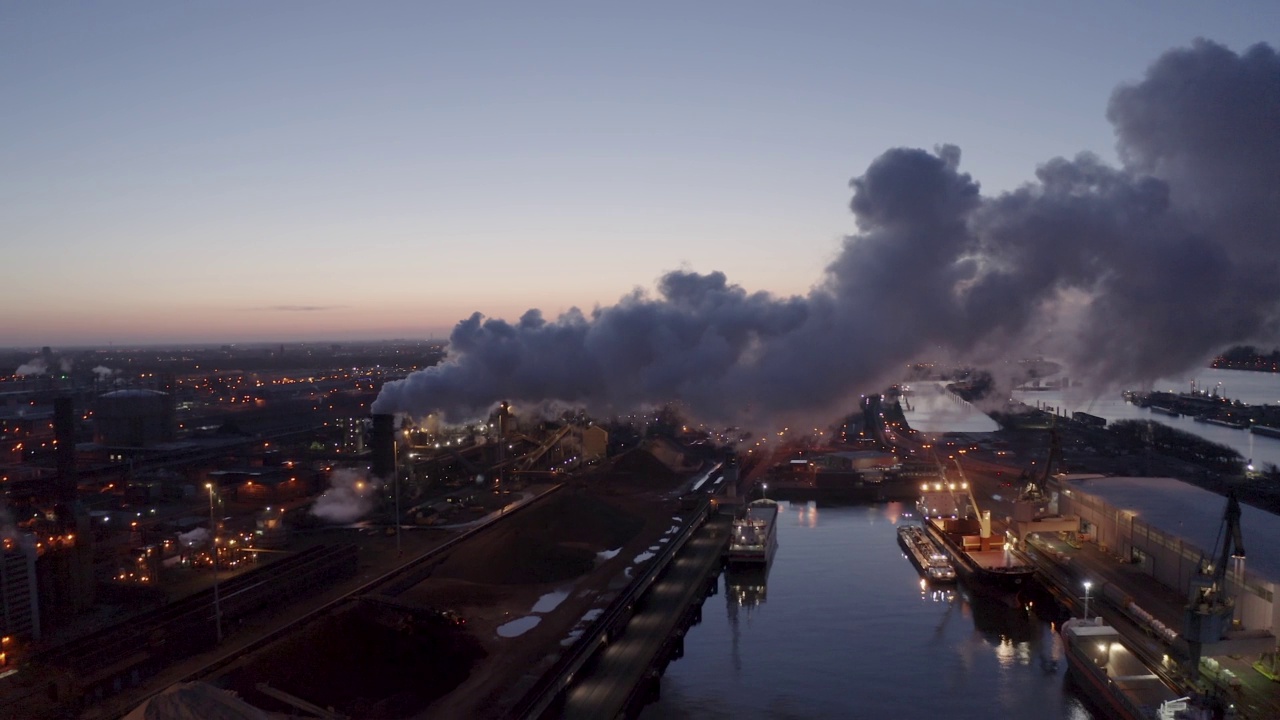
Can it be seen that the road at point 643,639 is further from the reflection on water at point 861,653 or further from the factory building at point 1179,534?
the factory building at point 1179,534

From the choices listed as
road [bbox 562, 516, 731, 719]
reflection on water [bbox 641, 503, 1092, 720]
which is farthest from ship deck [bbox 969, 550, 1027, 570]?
road [bbox 562, 516, 731, 719]

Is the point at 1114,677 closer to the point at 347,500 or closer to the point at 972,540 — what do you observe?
the point at 972,540

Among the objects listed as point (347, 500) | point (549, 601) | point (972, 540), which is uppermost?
point (347, 500)

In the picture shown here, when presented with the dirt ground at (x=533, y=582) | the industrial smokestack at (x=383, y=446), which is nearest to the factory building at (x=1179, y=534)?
the dirt ground at (x=533, y=582)

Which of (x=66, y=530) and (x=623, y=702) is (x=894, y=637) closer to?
(x=623, y=702)

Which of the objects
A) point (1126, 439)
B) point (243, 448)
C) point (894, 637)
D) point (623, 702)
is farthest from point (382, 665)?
point (1126, 439)

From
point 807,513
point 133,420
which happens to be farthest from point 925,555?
point 133,420
